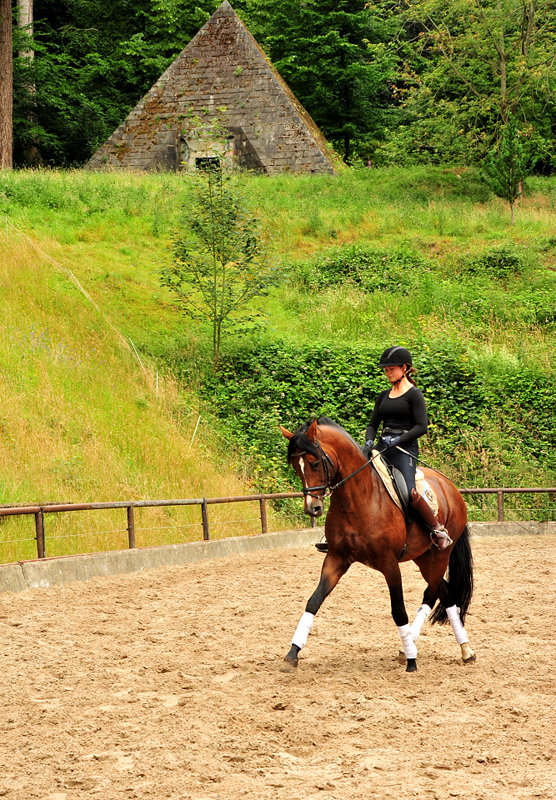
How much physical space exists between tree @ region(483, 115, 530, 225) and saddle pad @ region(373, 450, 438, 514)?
25935 mm

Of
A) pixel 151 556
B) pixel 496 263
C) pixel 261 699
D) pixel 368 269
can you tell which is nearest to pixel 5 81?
pixel 368 269

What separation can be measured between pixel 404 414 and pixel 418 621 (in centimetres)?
188

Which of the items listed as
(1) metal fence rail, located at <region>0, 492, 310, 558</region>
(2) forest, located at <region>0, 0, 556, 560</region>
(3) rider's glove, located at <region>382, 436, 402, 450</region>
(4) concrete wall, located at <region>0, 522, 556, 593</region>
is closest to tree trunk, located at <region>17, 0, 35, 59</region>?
(2) forest, located at <region>0, 0, 556, 560</region>

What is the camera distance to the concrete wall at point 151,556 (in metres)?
10.7

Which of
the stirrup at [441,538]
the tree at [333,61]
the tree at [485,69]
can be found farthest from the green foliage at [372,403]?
the tree at [333,61]

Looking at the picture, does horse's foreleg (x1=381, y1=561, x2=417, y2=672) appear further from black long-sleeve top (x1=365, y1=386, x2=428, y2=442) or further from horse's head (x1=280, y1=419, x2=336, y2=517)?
black long-sleeve top (x1=365, y1=386, x2=428, y2=442)

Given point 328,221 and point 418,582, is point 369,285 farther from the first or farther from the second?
point 418,582

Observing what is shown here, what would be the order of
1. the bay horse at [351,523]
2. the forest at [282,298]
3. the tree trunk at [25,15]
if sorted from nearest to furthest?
the bay horse at [351,523]
the forest at [282,298]
the tree trunk at [25,15]

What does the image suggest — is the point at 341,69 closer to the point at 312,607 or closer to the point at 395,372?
the point at 395,372

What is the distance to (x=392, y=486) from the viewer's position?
768 centimetres

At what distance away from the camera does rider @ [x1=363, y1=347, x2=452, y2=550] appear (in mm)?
7750

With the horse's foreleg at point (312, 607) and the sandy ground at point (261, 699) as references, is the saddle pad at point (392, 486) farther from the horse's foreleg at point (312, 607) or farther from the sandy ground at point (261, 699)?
the sandy ground at point (261, 699)

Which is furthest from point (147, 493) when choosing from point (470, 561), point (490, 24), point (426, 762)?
point (490, 24)

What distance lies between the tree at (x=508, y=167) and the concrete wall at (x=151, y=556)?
17.7 m
